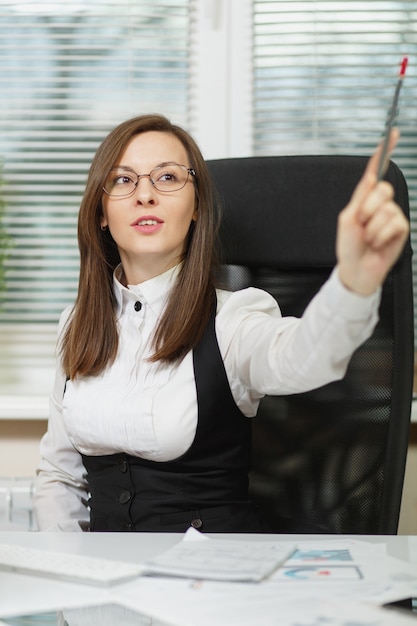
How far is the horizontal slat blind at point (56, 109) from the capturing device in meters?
2.26

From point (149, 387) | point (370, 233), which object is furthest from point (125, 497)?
point (370, 233)

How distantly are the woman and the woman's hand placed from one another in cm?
29

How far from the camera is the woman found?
1397 mm

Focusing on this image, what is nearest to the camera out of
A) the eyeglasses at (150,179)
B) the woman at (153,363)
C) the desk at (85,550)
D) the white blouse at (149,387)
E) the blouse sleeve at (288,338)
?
the desk at (85,550)

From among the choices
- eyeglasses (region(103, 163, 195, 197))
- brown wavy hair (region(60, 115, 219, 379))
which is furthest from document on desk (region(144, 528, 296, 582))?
eyeglasses (region(103, 163, 195, 197))

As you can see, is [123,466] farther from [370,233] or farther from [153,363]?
[370,233]

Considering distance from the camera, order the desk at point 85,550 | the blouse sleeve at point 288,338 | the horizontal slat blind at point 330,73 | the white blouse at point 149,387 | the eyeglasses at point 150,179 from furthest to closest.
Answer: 1. the horizontal slat blind at point 330,73
2. the eyeglasses at point 150,179
3. the white blouse at point 149,387
4. the blouse sleeve at point 288,338
5. the desk at point 85,550

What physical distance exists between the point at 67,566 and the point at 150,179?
78 cm

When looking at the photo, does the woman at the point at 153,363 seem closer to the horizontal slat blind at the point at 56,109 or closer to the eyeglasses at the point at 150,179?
the eyeglasses at the point at 150,179

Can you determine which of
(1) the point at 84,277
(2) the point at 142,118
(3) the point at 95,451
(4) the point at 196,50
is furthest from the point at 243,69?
(3) the point at 95,451

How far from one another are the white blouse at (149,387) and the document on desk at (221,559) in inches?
8.5

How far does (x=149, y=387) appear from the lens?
1.43 metres

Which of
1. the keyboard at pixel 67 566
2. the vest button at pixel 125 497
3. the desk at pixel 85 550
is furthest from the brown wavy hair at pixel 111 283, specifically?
the keyboard at pixel 67 566

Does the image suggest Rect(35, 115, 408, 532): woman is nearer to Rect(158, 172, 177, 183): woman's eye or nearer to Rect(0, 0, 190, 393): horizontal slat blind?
Rect(158, 172, 177, 183): woman's eye
